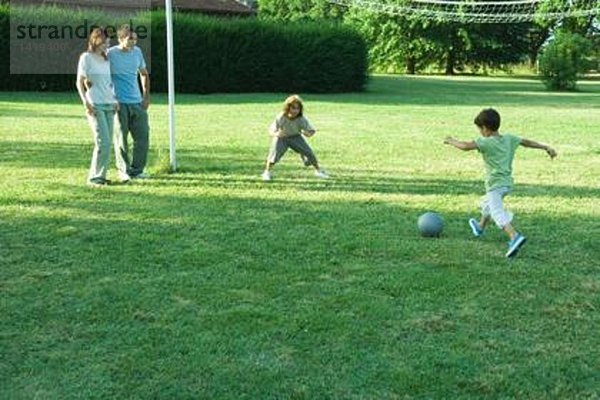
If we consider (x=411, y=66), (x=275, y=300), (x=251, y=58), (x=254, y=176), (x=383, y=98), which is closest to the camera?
(x=275, y=300)

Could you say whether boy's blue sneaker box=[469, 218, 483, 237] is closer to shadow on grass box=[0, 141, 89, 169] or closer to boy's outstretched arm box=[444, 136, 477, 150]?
boy's outstretched arm box=[444, 136, 477, 150]

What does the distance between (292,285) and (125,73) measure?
5189 millimetres

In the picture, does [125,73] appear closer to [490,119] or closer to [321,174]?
[321,174]

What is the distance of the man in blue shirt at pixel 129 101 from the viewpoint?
9.67 metres

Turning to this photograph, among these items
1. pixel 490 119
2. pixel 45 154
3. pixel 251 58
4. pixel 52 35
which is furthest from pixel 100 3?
pixel 490 119

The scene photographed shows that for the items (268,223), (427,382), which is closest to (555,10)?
(268,223)

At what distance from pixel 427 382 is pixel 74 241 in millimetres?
A: 3864

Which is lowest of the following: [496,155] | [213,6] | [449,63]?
[496,155]

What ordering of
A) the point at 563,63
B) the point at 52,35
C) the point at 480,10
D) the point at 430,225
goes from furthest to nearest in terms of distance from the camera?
the point at 480,10, the point at 563,63, the point at 52,35, the point at 430,225

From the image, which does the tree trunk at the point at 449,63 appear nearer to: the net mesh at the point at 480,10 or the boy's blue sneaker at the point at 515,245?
the net mesh at the point at 480,10

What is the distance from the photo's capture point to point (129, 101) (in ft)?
32.0

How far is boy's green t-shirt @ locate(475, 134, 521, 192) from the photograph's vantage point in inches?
263

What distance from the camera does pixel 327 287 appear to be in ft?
18.0

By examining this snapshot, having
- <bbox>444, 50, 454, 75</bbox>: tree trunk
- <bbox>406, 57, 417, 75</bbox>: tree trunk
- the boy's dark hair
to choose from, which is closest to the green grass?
the boy's dark hair
